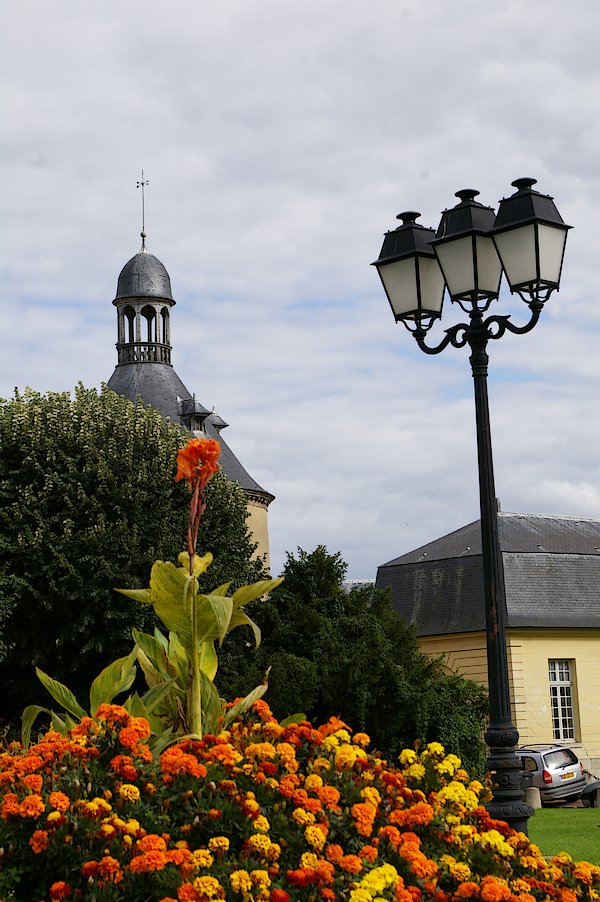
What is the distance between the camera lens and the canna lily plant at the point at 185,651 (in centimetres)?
639

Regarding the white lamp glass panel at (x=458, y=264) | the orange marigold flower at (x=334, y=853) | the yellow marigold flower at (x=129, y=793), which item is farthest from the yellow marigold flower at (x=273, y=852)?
the white lamp glass panel at (x=458, y=264)

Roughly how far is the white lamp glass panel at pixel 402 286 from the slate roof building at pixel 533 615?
2377 centimetres

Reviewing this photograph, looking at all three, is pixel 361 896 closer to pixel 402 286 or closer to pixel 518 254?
pixel 518 254

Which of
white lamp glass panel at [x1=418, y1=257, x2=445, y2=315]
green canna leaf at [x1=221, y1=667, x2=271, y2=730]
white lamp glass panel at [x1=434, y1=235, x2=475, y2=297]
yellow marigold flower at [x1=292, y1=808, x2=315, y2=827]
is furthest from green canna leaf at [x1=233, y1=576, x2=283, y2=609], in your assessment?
white lamp glass panel at [x1=418, y1=257, x2=445, y2=315]

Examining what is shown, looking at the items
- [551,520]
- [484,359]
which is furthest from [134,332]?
[484,359]

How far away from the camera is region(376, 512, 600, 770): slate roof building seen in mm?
33094

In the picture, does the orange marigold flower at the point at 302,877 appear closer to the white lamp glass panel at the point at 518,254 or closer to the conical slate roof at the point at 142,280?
the white lamp glass panel at the point at 518,254

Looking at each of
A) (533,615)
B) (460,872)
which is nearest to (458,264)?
(460,872)

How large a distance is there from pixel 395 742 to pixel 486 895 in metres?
16.0

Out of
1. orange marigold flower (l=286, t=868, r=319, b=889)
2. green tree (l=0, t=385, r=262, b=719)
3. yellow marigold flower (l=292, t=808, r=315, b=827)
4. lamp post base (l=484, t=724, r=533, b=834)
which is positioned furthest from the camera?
green tree (l=0, t=385, r=262, b=719)

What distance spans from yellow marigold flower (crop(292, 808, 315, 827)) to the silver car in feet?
70.8

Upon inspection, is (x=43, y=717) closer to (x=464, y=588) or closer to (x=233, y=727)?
(x=464, y=588)

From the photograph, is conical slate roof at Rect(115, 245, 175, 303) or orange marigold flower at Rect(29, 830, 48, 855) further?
conical slate roof at Rect(115, 245, 175, 303)

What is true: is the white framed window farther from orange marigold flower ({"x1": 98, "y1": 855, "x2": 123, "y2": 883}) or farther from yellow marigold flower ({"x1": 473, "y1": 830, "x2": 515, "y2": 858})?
orange marigold flower ({"x1": 98, "y1": 855, "x2": 123, "y2": 883})
